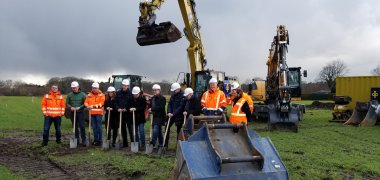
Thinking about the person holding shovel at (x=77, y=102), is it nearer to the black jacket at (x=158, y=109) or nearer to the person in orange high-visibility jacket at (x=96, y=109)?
the person in orange high-visibility jacket at (x=96, y=109)

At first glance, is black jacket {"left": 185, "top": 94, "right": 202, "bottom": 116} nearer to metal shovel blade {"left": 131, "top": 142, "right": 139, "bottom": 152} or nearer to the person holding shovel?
metal shovel blade {"left": 131, "top": 142, "right": 139, "bottom": 152}

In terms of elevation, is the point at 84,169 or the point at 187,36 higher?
the point at 187,36

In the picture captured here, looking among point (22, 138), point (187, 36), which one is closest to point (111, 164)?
point (22, 138)

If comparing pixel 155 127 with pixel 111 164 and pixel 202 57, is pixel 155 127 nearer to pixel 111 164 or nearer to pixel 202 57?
pixel 111 164

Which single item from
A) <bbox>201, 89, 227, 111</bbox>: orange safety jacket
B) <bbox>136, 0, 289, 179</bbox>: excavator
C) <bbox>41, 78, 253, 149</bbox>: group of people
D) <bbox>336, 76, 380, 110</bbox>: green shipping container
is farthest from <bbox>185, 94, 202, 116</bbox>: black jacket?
<bbox>336, 76, 380, 110</bbox>: green shipping container

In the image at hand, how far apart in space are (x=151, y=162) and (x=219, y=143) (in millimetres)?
3608

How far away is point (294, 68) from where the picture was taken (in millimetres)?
21062

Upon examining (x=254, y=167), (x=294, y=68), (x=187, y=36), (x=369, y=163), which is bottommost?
(x=369, y=163)

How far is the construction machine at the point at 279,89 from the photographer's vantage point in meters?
15.8

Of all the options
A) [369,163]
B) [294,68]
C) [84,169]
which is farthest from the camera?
[294,68]

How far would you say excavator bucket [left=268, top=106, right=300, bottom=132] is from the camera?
15581 millimetres

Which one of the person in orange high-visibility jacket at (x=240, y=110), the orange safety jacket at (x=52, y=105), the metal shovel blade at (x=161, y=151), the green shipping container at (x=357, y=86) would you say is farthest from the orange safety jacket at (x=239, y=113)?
the green shipping container at (x=357, y=86)

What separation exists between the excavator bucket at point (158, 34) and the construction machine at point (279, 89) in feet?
14.4

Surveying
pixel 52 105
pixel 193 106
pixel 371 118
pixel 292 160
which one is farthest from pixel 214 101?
pixel 371 118
